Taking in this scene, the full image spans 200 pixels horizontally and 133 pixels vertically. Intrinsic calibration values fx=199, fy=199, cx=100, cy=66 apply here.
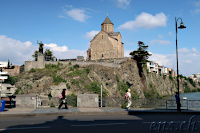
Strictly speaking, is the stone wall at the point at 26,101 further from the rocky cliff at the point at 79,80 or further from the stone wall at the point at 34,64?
the stone wall at the point at 34,64

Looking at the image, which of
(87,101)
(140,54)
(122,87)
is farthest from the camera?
(140,54)

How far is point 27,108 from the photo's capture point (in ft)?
51.0

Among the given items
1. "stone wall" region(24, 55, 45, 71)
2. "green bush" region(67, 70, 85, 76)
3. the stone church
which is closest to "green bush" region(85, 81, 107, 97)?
"green bush" region(67, 70, 85, 76)

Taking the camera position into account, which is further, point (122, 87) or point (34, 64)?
point (122, 87)

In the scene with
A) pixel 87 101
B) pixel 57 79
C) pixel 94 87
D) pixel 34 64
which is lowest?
pixel 94 87

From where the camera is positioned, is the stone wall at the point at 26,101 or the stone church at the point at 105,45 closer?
the stone wall at the point at 26,101

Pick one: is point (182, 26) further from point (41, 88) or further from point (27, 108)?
point (41, 88)

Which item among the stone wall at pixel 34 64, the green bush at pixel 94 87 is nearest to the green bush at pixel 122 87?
the green bush at pixel 94 87

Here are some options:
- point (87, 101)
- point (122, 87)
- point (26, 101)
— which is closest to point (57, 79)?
point (122, 87)

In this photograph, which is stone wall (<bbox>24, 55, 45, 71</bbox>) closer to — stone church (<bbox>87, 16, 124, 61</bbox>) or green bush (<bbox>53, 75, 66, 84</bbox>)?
green bush (<bbox>53, 75, 66, 84</bbox>)

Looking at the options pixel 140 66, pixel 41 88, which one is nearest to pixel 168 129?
pixel 41 88

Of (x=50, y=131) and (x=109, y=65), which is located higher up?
(x=109, y=65)

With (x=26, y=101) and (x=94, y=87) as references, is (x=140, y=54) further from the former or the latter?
(x=26, y=101)

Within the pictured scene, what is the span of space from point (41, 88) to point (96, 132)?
40623mm
